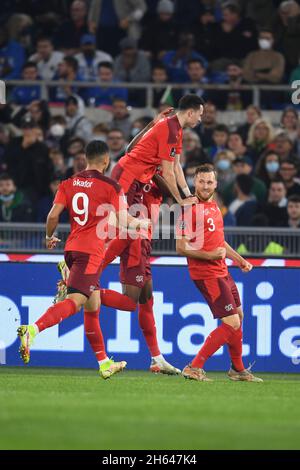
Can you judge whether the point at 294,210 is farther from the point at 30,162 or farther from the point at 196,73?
the point at 196,73

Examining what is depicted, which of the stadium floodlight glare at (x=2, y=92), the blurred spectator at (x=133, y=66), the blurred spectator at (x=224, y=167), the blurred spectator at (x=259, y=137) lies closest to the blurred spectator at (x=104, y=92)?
the blurred spectator at (x=133, y=66)

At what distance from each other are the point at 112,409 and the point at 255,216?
276 inches

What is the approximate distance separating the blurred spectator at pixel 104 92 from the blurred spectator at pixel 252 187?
2.79 metres

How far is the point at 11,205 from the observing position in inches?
663

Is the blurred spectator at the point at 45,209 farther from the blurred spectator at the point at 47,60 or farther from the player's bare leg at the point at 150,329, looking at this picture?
the player's bare leg at the point at 150,329

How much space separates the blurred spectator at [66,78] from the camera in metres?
20.0

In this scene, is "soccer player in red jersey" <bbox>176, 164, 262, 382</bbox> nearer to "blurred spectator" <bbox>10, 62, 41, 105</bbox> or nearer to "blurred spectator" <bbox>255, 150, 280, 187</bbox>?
"blurred spectator" <bbox>255, 150, 280, 187</bbox>

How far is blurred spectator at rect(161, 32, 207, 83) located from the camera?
66.9 feet

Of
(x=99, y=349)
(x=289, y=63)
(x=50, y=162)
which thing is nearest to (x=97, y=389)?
(x=99, y=349)

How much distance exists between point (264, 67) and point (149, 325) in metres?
8.06

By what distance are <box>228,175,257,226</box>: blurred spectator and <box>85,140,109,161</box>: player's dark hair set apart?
4.83 meters

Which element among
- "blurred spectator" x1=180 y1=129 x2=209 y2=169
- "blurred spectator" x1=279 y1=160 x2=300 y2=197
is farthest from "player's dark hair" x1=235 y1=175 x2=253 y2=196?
"blurred spectator" x1=180 y1=129 x2=209 y2=169

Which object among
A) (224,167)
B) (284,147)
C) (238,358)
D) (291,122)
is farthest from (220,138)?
(238,358)

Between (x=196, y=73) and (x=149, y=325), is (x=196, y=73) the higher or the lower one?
the higher one
